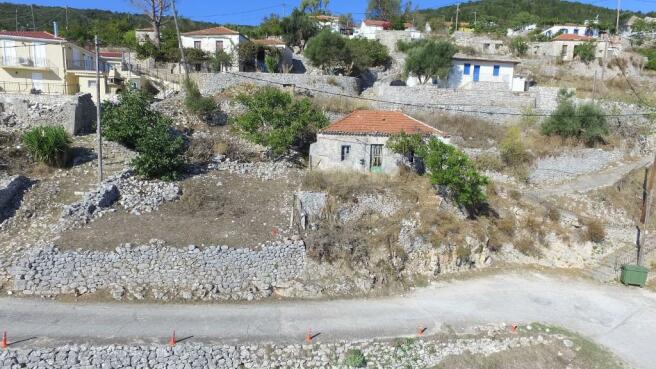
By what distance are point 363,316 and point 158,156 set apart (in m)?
12.0

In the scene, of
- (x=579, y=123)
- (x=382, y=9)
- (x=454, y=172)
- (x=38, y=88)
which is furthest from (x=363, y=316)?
(x=382, y=9)

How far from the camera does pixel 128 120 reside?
78.4 feet

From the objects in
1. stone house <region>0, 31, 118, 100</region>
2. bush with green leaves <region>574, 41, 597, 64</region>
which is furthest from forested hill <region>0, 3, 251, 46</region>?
bush with green leaves <region>574, 41, 597, 64</region>

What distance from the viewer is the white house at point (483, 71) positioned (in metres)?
37.1

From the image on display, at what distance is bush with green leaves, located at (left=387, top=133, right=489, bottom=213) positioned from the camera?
2073cm

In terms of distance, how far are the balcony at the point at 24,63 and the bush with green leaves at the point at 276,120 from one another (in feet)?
47.5

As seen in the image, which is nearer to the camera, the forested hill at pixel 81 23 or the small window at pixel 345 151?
the small window at pixel 345 151

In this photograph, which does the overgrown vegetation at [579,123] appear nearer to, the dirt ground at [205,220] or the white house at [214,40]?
the dirt ground at [205,220]

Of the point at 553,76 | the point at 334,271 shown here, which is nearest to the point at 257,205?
the point at 334,271

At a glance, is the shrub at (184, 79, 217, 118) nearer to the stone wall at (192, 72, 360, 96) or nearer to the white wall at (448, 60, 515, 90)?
the stone wall at (192, 72, 360, 96)

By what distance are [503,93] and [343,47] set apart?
531 inches

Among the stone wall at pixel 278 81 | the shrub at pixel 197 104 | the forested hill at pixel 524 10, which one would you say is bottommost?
the shrub at pixel 197 104

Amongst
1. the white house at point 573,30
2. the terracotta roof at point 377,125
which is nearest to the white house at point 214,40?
the terracotta roof at point 377,125

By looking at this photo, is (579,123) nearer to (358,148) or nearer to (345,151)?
(358,148)
